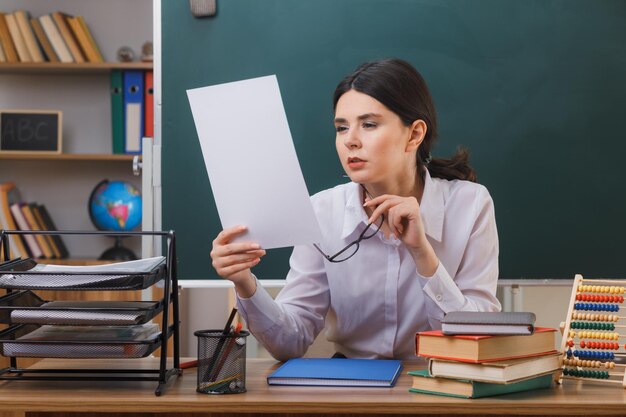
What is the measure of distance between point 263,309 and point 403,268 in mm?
369

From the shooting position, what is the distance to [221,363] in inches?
52.9

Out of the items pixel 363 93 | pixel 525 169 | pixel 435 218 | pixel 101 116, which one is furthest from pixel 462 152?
pixel 101 116

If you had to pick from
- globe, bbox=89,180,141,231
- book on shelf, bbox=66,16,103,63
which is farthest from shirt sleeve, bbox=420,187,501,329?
book on shelf, bbox=66,16,103,63

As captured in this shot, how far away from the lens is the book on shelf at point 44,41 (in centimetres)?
404

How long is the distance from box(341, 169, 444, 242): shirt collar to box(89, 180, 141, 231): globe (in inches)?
94.4

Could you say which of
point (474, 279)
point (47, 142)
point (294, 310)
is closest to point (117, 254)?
point (47, 142)

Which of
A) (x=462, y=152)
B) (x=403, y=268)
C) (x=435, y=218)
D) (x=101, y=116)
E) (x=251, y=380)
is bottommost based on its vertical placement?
(x=251, y=380)

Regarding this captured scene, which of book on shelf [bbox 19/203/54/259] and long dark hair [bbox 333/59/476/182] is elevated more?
long dark hair [bbox 333/59/476/182]

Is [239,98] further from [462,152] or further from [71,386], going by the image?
[462,152]

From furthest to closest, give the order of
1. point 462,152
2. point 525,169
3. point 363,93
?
point 525,169, point 462,152, point 363,93

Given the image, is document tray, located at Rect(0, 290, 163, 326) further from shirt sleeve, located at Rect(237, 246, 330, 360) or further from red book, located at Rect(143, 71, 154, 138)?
red book, located at Rect(143, 71, 154, 138)

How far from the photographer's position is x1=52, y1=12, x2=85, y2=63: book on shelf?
4.04m

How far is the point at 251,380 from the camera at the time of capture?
1.45 meters

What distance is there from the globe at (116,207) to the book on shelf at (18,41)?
75 cm
